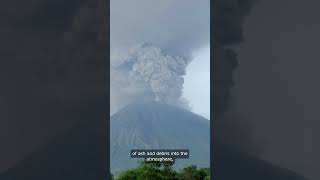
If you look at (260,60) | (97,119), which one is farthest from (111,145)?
(260,60)

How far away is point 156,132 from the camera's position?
10.2 metres

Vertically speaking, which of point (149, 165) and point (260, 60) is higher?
point (260, 60)

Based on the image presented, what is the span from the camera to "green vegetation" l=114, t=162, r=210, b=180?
33.1 ft

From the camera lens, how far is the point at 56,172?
27.1 ft

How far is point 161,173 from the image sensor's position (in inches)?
407

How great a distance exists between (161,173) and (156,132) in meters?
0.88

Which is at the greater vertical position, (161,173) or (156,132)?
(156,132)

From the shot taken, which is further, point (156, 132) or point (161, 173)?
point (161, 173)

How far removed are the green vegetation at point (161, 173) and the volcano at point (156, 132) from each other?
23cm

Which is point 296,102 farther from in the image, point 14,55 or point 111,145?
point 14,55

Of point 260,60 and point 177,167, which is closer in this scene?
point 260,60

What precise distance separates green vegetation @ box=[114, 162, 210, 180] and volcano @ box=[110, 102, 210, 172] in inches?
9.1

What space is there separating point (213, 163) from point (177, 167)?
7.01 ft

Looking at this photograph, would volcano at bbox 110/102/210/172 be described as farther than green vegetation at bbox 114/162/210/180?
No
